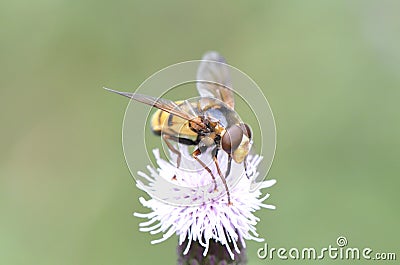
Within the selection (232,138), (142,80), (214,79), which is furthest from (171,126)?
(142,80)

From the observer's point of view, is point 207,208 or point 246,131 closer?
point 246,131

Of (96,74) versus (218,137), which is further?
(96,74)

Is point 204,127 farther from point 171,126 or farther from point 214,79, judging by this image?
point 214,79

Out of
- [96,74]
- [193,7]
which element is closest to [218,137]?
[96,74]

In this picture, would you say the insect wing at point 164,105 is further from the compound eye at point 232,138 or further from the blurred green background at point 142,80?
the blurred green background at point 142,80

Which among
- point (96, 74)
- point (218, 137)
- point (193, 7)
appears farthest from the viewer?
point (193, 7)

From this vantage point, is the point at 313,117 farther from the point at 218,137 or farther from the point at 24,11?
the point at 24,11

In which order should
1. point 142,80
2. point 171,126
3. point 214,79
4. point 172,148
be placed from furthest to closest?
point 142,80 → point 214,79 → point 172,148 → point 171,126

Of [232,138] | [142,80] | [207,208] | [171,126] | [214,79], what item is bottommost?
[207,208]

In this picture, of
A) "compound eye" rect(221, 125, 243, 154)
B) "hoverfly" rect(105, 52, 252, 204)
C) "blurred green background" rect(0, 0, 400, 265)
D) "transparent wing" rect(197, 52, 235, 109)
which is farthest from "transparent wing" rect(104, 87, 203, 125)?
"blurred green background" rect(0, 0, 400, 265)
